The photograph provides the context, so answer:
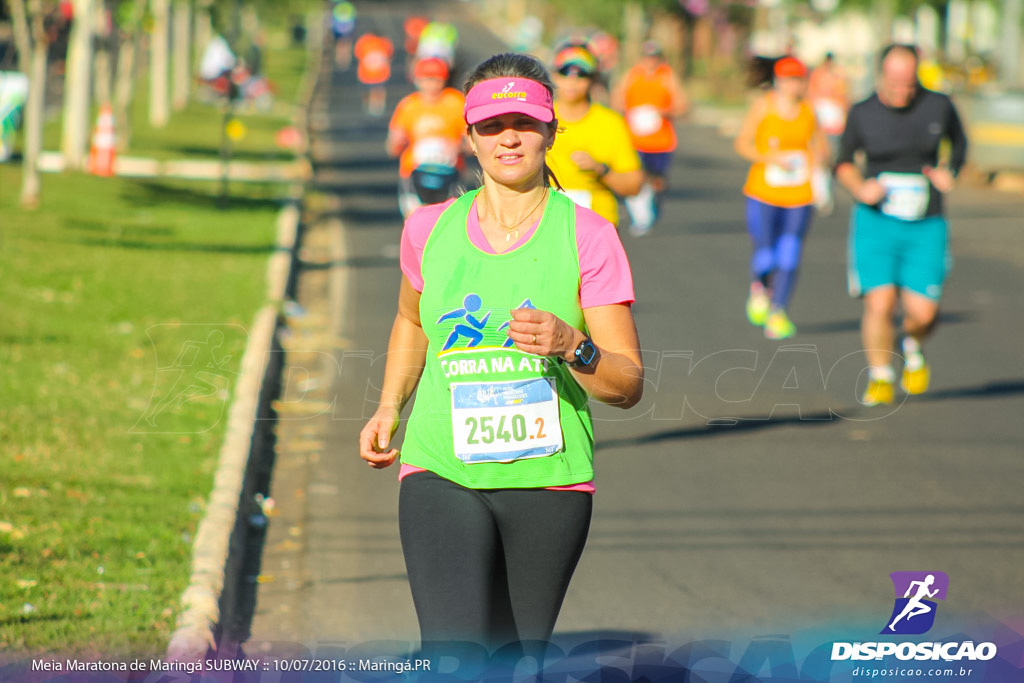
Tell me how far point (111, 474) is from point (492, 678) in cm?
384

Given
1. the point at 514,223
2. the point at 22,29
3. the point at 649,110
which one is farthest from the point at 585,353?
the point at 22,29

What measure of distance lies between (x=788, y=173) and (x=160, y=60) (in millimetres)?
21256

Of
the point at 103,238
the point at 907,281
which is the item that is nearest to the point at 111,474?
the point at 907,281

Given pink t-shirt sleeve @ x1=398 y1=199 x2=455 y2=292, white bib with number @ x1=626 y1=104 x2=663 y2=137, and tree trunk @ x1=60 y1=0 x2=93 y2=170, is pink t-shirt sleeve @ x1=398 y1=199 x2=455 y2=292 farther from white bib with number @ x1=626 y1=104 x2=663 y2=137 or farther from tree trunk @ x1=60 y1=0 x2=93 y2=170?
tree trunk @ x1=60 y1=0 x2=93 y2=170

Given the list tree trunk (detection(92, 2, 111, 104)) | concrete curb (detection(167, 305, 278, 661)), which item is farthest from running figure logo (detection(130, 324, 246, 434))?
tree trunk (detection(92, 2, 111, 104))

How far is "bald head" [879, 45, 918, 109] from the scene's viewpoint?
850cm

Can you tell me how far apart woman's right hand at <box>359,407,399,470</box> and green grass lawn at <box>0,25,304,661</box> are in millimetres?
1450

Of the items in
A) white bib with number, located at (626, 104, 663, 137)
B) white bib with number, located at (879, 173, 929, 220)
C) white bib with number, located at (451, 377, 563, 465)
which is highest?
white bib with number, located at (626, 104, 663, 137)

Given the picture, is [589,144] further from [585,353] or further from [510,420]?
[585,353]

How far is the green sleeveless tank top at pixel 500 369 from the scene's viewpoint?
141 inches

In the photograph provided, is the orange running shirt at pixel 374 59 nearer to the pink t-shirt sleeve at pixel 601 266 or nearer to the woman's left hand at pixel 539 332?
the pink t-shirt sleeve at pixel 601 266

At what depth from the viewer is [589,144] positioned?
8.22 meters

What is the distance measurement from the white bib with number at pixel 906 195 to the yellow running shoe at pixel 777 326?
2774mm

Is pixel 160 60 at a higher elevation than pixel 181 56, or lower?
lower
